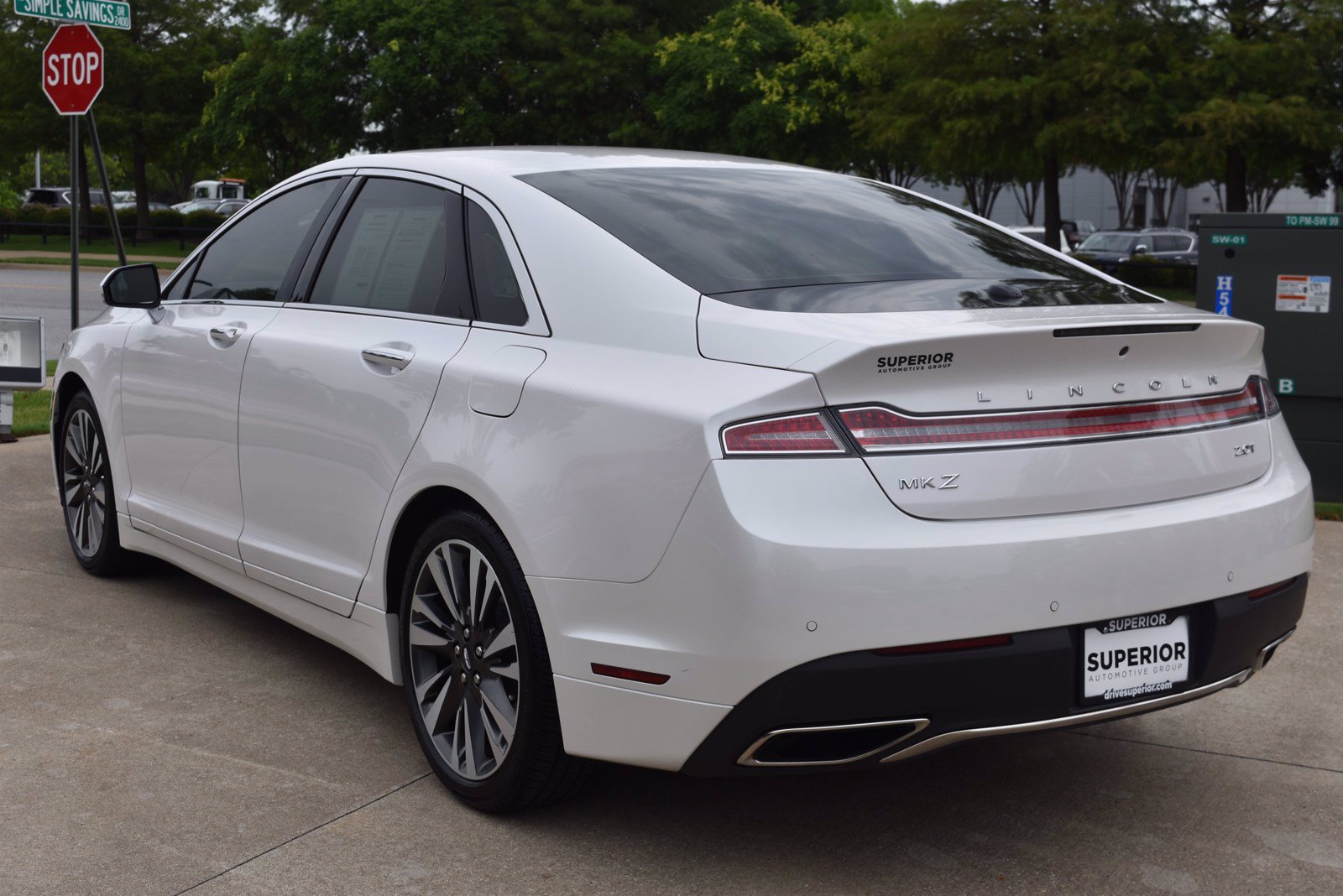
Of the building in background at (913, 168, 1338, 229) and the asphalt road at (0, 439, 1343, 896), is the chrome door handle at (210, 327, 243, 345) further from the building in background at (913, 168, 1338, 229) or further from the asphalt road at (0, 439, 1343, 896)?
the building in background at (913, 168, 1338, 229)

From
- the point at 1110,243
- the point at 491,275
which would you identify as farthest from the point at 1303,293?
the point at 1110,243

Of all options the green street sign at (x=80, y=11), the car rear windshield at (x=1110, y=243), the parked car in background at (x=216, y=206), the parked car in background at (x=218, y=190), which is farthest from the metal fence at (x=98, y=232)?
the green street sign at (x=80, y=11)

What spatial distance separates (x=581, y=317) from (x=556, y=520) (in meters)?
0.52

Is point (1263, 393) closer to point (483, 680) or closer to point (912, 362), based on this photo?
point (912, 362)

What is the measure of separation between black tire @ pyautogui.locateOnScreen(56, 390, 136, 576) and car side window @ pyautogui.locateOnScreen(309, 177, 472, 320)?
175 cm

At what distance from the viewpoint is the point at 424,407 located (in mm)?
3688

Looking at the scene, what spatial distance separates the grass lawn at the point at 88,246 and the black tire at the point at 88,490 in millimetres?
33920

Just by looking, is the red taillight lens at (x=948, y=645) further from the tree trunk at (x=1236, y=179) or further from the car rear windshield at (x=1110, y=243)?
the car rear windshield at (x=1110, y=243)

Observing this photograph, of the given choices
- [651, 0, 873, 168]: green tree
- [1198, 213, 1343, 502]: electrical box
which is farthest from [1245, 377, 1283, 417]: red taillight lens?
[651, 0, 873, 168]: green tree

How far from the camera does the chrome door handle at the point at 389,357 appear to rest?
3.84m

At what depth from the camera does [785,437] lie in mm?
2916

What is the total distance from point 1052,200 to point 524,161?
29451 millimetres

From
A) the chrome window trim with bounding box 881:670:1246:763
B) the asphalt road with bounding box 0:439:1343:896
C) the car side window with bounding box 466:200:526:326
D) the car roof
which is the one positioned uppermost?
the car roof

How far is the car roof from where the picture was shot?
402 cm
